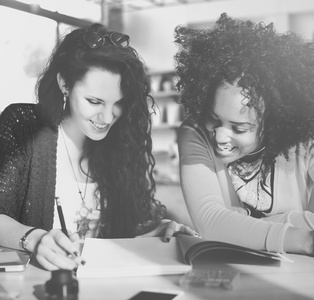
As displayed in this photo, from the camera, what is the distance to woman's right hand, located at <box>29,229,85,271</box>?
3.43 ft

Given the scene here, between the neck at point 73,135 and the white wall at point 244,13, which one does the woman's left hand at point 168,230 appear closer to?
the neck at point 73,135

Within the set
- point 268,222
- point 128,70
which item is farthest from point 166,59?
point 268,222

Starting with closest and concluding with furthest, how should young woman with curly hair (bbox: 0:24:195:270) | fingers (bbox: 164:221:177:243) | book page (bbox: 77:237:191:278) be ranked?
book page (bbox: 77:237:191:278)
fingers (bbox: 164:221:177:243)
young woman with curly hair (bbox: 0:24:195:270)

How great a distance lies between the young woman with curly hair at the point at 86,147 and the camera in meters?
1.36

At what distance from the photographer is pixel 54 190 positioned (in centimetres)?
139

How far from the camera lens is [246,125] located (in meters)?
1.32

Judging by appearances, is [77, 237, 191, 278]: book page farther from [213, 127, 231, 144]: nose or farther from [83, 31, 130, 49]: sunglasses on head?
[83, 31, 130, 49]: sunglasses on head

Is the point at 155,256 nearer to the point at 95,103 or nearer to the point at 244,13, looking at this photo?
the point at 95,103

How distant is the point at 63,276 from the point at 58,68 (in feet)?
2.21

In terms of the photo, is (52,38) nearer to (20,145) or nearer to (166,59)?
(20,145)

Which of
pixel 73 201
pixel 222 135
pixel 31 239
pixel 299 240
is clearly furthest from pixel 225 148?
pixel 31 239

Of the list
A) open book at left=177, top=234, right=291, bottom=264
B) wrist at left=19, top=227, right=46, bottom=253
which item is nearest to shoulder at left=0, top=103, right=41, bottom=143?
wrist at left=19, top=227, right=46, bottom=253

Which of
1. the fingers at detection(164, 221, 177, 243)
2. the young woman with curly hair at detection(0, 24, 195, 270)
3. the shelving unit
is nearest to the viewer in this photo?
the fingers at detection(164, 221, 177, 243)

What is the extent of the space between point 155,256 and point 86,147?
42 centimetres
